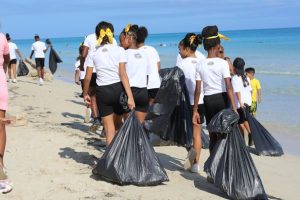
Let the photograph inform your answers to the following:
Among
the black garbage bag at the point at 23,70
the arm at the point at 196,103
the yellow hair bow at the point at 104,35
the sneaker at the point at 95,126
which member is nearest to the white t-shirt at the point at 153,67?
the yellow hair bow at the point at 104,35

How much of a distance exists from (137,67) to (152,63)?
626mm

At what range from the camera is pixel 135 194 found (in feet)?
15.4

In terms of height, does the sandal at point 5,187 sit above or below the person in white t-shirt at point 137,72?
below

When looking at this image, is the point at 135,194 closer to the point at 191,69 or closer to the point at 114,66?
the point at 114,66

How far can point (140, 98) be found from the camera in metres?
5.64

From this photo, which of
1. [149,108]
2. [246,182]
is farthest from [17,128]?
[246,182]

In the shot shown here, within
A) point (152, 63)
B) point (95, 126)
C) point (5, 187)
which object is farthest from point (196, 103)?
point (95, 126)

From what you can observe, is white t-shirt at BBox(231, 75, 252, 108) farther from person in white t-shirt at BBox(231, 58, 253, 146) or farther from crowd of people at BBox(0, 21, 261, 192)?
crowd of people at BBox(0, 21, 261, 192)

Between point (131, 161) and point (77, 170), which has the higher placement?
point (131, 161)

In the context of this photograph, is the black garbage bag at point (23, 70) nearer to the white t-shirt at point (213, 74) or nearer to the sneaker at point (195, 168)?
→ the sneaker at point (195, 168)

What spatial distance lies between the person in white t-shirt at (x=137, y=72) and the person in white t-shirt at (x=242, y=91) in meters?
1.88

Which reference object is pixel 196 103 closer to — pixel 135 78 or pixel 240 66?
pixel 135 78

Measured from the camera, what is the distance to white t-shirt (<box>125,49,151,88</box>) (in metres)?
5.64

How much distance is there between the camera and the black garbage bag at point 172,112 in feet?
19.4
